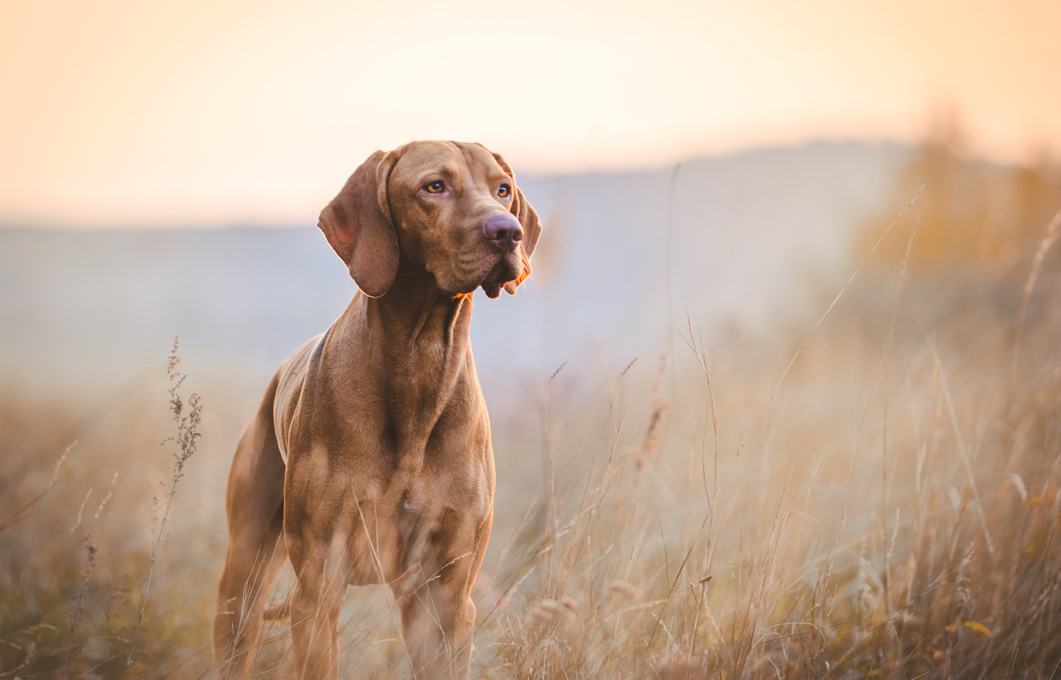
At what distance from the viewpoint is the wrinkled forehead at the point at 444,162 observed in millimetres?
3012

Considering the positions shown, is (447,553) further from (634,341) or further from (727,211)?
(634,341)

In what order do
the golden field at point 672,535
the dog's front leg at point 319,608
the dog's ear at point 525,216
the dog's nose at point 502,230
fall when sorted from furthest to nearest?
the dog's ear at point 525,216 < the golden field at point 672,535 < the dog's front leg at point 319,608 < the dog's nose at point 502,230

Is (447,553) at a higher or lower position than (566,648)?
higher

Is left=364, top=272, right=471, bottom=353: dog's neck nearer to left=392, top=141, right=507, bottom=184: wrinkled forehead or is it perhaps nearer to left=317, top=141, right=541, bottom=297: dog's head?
left=317, top=141, right=541, bottom=297: dog's head

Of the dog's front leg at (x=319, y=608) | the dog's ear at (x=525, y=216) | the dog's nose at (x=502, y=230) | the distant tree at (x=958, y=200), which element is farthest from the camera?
the distant tree at (x=958, y=200)

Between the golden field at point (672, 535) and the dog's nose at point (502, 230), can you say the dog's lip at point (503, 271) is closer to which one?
the dog's nose at point (502, 230)

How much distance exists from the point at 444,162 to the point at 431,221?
9.6 inches

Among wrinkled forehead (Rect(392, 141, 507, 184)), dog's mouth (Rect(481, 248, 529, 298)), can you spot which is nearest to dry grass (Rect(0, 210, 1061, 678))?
dog's mouth (Rect(481, 248, 529, 298))

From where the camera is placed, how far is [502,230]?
8.96 ft

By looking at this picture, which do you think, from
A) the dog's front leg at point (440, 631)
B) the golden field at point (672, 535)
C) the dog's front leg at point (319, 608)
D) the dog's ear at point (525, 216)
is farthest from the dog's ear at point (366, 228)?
the dog's front leg at point (440, 631)

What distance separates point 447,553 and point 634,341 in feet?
11.9

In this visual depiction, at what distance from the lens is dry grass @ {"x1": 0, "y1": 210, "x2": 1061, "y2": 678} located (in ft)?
10.1

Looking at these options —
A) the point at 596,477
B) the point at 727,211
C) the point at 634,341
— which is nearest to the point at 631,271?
the point at 634,341

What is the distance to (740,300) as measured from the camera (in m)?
11.4
